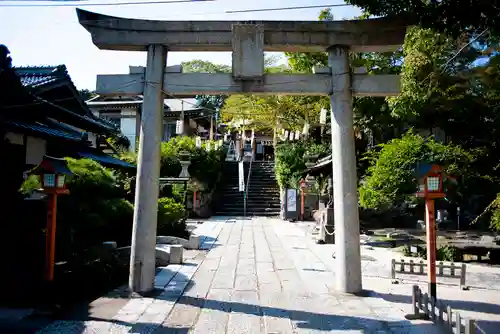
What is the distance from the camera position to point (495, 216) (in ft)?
27.8

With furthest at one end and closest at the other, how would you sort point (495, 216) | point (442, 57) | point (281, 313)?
point (442, 57), point (495, 216), point (281, 313)

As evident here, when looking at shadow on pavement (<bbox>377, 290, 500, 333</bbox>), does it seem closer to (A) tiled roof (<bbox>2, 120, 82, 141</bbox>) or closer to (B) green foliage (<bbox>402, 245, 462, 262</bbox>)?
(B) green foliage (<bbox>402, 245, 462, 262</bbox>)

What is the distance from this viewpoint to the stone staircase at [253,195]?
25.1 meters

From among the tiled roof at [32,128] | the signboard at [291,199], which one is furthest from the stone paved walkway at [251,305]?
the signboard at [291,199]

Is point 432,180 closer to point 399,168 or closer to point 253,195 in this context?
point 399,168

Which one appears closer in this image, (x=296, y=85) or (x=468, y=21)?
(x=468, y=21)

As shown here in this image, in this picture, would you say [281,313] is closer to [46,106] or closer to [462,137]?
[46,106]

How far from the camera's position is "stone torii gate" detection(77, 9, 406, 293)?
699cm

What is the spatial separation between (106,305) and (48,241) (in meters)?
1.47

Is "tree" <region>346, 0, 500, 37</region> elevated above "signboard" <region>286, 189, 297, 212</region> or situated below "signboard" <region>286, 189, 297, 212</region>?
above

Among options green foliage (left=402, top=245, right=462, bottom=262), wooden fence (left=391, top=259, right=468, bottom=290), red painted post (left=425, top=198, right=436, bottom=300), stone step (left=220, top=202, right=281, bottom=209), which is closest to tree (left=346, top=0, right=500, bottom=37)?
red painted post (left=425, top=198, right=436, bottom=300)

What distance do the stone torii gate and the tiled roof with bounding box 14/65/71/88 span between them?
7143 mm

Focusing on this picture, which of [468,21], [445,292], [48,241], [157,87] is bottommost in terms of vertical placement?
[445,292]

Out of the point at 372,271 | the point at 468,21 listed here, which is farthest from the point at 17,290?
the point at 468,21
